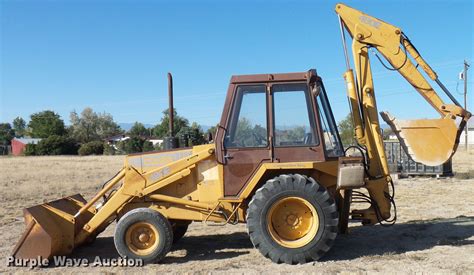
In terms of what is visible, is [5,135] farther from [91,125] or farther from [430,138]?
[430,138]

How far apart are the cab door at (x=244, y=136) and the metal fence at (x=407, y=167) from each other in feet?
42.5

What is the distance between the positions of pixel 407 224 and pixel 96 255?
5.86 m

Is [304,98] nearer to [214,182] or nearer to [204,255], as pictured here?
[214,182]

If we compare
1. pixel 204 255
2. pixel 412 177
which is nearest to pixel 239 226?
pixel 204 255

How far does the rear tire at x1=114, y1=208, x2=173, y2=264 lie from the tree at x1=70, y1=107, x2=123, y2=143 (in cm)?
9094

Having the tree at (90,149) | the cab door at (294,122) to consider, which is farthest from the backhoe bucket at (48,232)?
the tree at (90,149)

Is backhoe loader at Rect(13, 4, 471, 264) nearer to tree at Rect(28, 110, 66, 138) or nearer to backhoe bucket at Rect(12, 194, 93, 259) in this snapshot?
backhoe bucket at Rect(12, 194, 93, 259)

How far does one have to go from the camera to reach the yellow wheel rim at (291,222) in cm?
631

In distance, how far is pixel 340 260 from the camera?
6.38m

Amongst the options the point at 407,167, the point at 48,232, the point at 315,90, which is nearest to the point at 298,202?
the point at 315,90

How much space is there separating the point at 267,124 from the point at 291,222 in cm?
142

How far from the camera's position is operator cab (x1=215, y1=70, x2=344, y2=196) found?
6.54 m

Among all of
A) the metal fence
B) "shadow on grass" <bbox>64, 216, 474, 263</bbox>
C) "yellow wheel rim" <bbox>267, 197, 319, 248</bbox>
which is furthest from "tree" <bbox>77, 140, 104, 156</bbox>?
"yellow wheel rim" <bbox>267, 197, 319, 248</bbox>

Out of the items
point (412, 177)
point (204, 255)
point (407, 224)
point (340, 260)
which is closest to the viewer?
point (340, 260)
